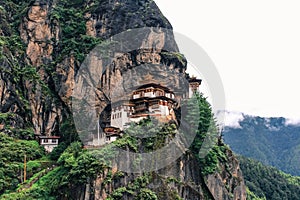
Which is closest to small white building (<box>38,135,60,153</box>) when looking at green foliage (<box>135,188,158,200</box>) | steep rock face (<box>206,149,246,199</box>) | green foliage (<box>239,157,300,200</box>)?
green foliage (<box>135,188,158,200</box>)

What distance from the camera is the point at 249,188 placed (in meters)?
89.1

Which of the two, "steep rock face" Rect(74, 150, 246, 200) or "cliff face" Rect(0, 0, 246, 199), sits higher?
"cliff face" Rect(0, 0, 246, 199)

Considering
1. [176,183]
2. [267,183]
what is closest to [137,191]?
[176,183]

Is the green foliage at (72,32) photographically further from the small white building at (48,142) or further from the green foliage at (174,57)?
the small white building at (48,142)

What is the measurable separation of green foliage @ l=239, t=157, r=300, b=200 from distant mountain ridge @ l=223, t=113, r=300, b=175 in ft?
205

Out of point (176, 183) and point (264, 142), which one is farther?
point (264, 142)

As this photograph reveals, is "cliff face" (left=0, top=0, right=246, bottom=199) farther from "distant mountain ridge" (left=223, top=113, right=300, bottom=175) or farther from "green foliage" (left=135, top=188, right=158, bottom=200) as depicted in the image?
"distant mountain ridge" (left=223, top=113, right=300, bottom=175)

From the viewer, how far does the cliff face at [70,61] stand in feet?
167

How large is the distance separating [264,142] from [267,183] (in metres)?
93.1

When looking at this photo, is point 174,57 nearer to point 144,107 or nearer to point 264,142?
point 144,107

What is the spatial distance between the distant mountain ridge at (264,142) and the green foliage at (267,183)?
62522 millimetres

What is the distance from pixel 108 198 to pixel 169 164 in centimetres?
724

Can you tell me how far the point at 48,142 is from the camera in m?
50.5

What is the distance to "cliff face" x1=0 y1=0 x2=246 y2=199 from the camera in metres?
51.0
